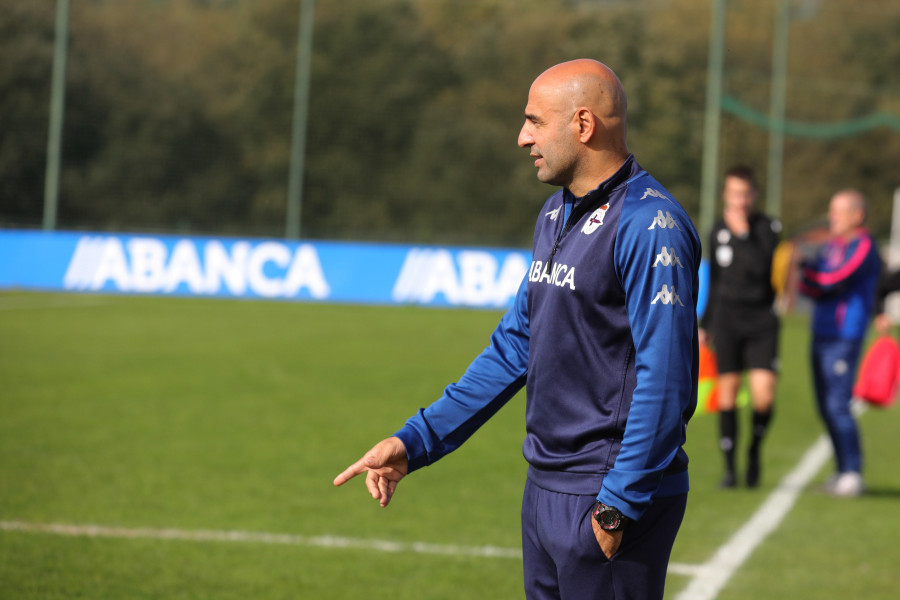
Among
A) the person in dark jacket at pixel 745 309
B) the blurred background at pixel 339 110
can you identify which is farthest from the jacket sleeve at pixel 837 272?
the blurred background at pixel 339 110

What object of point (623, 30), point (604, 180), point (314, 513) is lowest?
point (314, 513)

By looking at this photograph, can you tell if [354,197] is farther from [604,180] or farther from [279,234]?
[604,180]

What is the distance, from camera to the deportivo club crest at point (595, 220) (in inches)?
114

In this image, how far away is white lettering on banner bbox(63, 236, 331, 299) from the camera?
2305 cm

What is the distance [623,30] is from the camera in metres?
35.3

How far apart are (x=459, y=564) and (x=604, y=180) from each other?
3.38m

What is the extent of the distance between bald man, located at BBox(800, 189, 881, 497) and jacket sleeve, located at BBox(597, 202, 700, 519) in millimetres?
5568

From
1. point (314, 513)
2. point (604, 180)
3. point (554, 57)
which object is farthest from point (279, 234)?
point (604, 180)

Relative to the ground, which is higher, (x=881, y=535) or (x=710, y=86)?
(x=710, y=86)

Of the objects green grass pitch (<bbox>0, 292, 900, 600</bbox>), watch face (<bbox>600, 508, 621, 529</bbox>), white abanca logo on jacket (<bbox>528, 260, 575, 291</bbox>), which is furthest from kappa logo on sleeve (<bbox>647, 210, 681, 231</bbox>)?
green grass pitch (<bbox>0, 292, 900, 600</bbox>)

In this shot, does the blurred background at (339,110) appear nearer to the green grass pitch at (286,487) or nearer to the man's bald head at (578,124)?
the green grass pitch at (286,487)

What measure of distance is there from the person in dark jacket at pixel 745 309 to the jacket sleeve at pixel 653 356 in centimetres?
542

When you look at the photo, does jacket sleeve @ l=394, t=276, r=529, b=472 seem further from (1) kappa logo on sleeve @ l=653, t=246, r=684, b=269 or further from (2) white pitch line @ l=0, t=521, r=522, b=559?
(2) white pitch line @ l=0, t=521, r=522, b=559

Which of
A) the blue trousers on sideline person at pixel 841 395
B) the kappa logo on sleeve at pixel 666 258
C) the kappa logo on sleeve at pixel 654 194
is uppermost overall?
the kappa logo on sleeve at pixel 654 194
